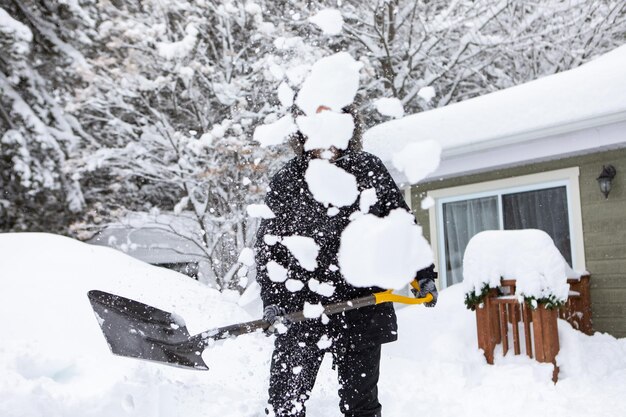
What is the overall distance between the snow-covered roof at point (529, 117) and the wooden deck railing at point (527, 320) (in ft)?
4.44

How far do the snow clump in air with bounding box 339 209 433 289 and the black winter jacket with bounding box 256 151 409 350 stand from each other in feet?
0.12

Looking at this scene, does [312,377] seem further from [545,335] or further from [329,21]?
[329,21]

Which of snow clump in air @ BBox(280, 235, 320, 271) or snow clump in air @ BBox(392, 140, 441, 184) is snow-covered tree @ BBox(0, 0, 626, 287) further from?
snow clump in air @ BBox(280, 235, 320, 271)

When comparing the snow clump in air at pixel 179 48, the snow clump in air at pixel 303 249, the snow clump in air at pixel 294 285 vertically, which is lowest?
the snow clump in air at pixel 294 285

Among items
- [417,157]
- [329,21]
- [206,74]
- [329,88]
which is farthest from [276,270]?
[329,21]

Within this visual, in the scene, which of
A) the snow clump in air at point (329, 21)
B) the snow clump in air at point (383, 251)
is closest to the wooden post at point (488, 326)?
the snow clump in air at point (383, 251)

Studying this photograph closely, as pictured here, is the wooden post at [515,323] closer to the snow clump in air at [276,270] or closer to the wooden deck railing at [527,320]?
the wooden deck railing at [527,320]

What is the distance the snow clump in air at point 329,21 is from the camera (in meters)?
10.1

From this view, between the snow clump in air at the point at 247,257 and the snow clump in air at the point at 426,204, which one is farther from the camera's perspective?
the snow clump in air at the point at 247,257

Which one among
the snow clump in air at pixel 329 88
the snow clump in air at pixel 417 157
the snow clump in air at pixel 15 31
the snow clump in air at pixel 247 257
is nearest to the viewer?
the snow clump in air at pixel 329 88

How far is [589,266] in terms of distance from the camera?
554 centimetres

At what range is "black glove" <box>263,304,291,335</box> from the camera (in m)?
2.41

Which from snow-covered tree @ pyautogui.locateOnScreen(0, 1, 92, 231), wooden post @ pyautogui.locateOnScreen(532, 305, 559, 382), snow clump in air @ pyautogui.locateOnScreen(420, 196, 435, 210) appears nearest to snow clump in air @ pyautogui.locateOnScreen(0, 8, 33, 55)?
snow-covered tree @ pyautogui.locateOnScreen(0, 1, 92, 231)

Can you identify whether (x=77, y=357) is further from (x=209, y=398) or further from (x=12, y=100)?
(x=12, y=100)
